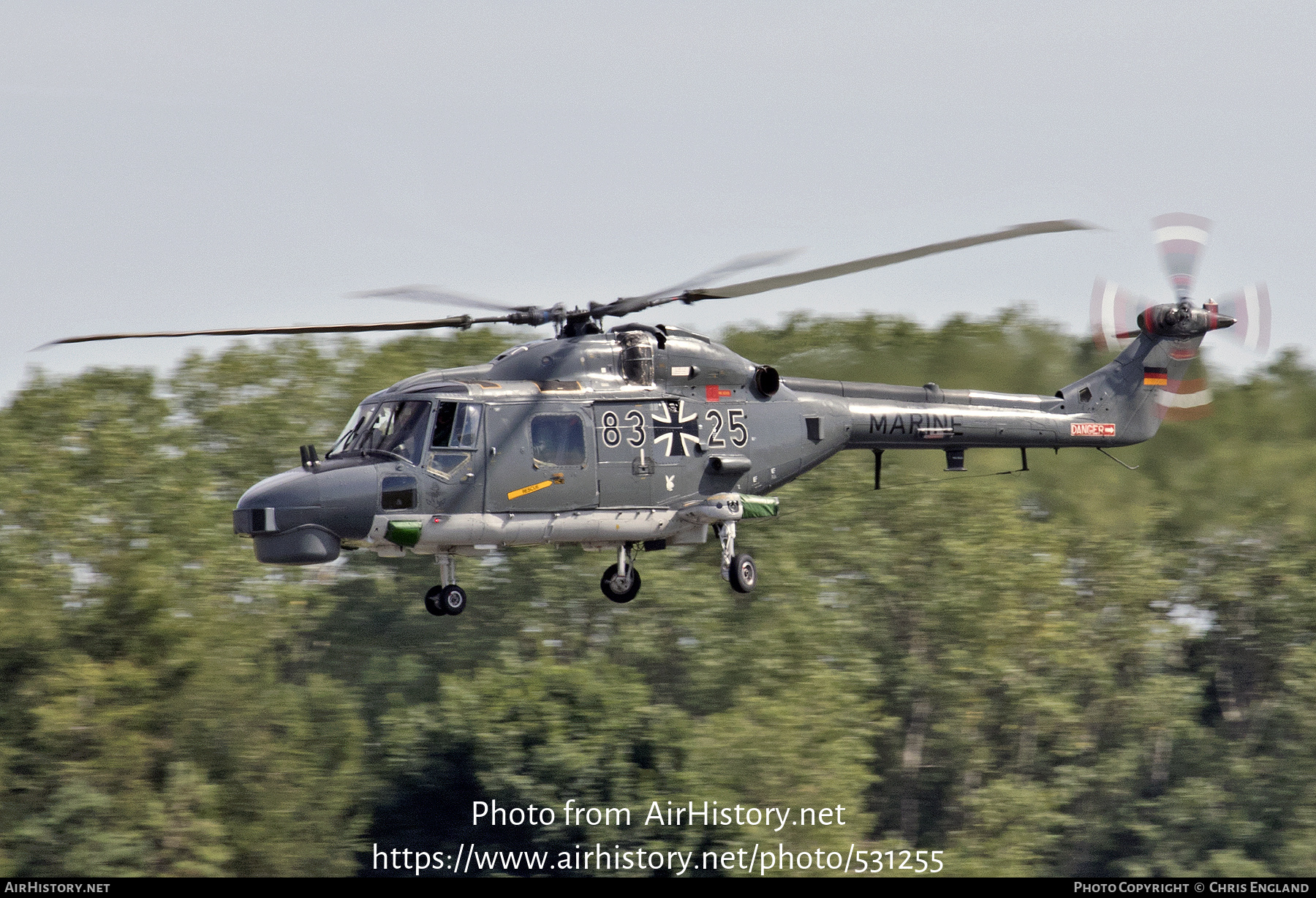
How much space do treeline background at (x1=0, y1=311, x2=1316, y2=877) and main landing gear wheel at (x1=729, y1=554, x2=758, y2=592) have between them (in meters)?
19.6

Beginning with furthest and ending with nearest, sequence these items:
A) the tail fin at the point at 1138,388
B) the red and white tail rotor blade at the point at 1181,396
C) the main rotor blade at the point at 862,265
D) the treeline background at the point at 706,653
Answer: the treeline background at the point at 706,653 < the red and white tail rotor blade at the point at 1181,396 < the tail fin at the point at 1138,388 < the main rotor blade at the point at 862,265

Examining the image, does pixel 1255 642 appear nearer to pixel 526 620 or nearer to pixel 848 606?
pixel 848 606

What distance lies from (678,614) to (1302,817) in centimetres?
2178

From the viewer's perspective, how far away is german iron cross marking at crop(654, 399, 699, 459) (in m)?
17.5

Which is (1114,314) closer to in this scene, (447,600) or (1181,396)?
(1181,396)

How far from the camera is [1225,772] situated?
47562 mm

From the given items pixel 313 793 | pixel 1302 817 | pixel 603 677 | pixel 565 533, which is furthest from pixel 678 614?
pixel 565 533

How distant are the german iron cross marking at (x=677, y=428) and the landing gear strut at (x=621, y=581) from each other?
4.74ft

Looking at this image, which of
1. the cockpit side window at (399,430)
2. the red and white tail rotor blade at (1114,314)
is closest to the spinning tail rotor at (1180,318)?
the red and white tail rotor blade at (1114,314)

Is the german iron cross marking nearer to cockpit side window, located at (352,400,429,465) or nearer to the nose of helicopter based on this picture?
cockpit side window, located at (352,400,429,465)

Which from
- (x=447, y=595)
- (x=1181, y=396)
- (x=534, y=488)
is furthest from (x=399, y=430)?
(x=1181, y=396)

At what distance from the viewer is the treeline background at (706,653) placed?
37.1m

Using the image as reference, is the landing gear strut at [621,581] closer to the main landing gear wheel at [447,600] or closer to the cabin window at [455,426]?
the main landing gear wheel at [447,600]

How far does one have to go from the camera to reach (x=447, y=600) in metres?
16.6
